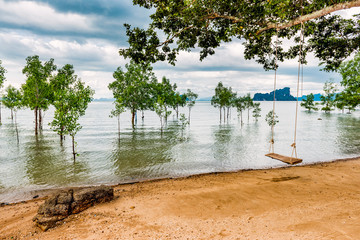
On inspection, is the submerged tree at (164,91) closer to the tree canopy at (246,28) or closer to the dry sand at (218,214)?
the tree canopy at (246,28)

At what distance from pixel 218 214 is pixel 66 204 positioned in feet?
17.8

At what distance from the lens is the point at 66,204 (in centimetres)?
680

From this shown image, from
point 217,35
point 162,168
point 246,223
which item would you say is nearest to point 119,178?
point 162,168

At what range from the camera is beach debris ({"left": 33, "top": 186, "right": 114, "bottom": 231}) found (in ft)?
20.6

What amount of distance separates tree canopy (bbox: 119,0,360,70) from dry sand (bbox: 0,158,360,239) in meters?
6.82

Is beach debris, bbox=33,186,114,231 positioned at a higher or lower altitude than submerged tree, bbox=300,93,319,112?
lower

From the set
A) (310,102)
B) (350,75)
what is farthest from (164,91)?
(310,102)

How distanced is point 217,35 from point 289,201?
30.1ft

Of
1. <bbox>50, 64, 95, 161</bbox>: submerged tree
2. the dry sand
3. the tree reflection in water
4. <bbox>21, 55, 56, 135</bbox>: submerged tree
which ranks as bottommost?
the tree reflection in water

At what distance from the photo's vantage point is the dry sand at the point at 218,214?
17.6 ft

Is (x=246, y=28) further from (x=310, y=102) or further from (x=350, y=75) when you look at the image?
(x=310, y=102)

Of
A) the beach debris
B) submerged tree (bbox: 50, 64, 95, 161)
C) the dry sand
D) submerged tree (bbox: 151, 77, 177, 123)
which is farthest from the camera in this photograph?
submerged tree (bbox: 151, 77, 177, 123)

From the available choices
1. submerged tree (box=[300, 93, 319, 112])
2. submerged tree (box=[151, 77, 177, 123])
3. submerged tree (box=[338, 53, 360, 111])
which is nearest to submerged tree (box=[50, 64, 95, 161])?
submerged tree (box=[151, 77, 177, 123])

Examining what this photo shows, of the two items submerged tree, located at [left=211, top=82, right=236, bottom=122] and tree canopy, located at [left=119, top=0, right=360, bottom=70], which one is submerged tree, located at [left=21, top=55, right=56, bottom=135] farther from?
submerged tree, located at [left=211, top=82, right=236, bottom=122]
